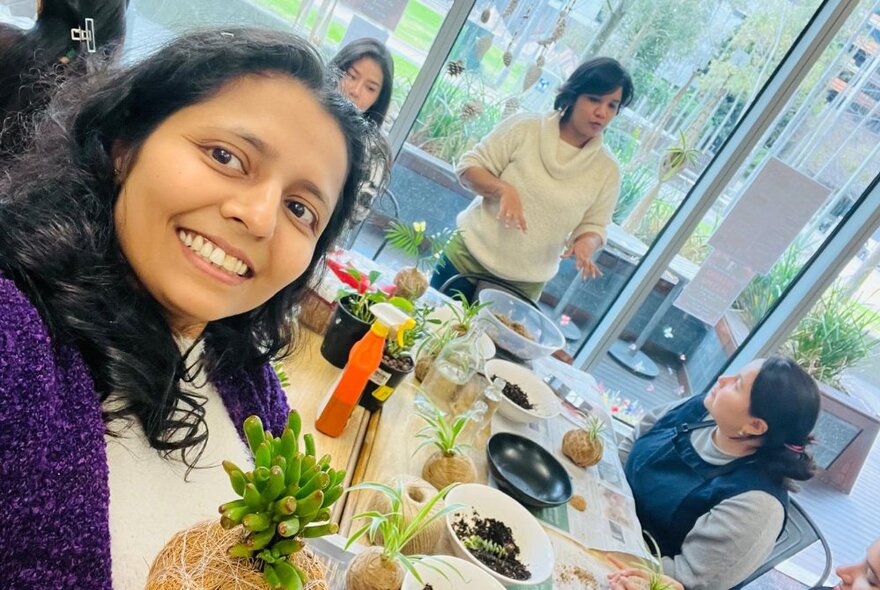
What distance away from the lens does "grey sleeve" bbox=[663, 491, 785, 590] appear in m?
1.68

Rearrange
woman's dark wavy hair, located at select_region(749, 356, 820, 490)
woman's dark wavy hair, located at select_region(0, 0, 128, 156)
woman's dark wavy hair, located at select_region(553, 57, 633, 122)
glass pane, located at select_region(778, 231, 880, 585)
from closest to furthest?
1. woman's dark wavy hair, located at select_region(0, 0, 128, 156)
2. woman's dark wavy hair, located at select_region(749, 356, 820, 490)
3. woman's dark wavy hair, located at select_region(553, 57, 633, 122)
4. glass pane, located at select_region(778, 231, 880, 585)

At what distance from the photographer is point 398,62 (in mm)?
2869

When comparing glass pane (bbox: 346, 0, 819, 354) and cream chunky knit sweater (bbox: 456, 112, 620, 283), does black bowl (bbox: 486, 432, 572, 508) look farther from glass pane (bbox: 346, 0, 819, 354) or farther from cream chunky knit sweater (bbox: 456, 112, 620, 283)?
glass pane (bbox: 346, 0, 819, 354)

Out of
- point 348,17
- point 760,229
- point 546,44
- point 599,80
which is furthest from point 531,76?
point 760,229

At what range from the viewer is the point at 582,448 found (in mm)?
1585

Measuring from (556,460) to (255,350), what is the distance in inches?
34.1

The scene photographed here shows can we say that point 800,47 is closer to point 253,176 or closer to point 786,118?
point 786,118

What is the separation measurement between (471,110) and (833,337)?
237 cm

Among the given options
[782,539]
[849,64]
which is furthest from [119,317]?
[849,64]

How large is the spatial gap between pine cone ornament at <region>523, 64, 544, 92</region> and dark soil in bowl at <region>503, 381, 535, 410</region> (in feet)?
6.04

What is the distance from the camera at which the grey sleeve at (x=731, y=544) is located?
1676 millimetres

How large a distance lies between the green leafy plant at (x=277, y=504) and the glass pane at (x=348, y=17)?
2.50 meters

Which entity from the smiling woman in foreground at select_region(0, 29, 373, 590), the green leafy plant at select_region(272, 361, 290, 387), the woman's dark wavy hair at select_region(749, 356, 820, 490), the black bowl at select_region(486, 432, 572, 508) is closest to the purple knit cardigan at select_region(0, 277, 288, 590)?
the smiling woman in foreground at select_region(0, 29, 373, 590)

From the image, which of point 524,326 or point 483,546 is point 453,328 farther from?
point 483,546
